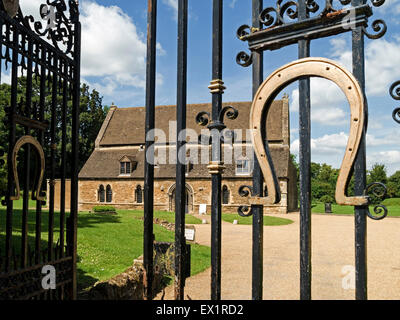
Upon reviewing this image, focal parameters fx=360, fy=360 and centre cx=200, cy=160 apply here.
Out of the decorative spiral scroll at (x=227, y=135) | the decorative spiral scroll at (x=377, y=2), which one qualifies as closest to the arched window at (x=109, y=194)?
the decorative spiral scroll at (x=227, y=135)

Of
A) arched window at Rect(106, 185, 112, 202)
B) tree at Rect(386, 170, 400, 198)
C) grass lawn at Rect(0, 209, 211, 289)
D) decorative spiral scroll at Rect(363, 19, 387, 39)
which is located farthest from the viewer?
tree at Rect(386, 170, 400, 198)

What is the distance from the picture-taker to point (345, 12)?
2398 mm

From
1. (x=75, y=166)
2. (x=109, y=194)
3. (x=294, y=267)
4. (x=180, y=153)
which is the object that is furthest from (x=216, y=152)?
(x=109, y=194)

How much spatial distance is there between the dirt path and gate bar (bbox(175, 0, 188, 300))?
169 inches

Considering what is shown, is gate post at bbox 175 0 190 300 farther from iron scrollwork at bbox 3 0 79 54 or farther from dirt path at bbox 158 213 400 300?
dirt path at bbox 158 213 400 300

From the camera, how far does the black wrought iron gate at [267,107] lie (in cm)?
234

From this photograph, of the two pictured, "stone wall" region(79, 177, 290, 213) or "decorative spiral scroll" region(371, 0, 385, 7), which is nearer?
"decorative spiral scroll" region(371, 0, 385, 7)

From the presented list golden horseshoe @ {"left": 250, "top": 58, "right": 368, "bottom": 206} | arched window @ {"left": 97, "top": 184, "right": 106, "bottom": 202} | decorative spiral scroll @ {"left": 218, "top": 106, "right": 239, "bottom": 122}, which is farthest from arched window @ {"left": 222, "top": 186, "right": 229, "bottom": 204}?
golden horseshoe @ {"left": 250, "top": 58, "right": 368, "bottom": 206}

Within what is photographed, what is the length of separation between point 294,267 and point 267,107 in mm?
7783

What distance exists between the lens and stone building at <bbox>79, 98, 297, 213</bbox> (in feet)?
94.0

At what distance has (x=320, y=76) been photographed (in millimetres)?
2434

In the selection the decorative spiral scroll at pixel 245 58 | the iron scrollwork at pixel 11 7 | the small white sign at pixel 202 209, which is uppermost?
the iron scrollwork at pixel 11 7

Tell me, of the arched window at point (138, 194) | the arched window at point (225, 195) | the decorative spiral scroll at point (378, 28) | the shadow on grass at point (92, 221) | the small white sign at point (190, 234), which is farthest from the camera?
the arched window at point (138, 194)

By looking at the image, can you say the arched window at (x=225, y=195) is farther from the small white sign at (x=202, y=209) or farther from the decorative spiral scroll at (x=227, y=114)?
the decorative spiral scroll at (x=227, y=114)
